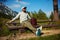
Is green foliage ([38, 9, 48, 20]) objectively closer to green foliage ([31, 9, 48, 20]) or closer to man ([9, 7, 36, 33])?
green foliage ([31, 9, 48, 20])

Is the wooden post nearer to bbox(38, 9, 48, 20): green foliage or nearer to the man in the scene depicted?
bbox(38, 9, 48, 20): green foliage

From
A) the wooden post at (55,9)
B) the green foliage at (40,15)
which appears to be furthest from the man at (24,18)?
the wooden post at (55,9)

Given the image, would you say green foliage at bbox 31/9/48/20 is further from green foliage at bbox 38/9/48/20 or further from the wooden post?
the wooden post

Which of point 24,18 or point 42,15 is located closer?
point 24,18

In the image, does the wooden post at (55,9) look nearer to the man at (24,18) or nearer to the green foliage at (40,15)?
the green foliage at (40,15)

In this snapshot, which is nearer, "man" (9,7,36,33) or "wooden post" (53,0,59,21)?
"man" (9,7,36,33)

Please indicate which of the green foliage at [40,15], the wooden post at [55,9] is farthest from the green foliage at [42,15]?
the wooden post at [55,9]

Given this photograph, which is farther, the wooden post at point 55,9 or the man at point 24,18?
the wooden post at point 55,9

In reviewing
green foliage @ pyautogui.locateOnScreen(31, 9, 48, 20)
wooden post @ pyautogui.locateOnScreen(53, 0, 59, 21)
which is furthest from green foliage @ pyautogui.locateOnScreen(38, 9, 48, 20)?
wooden post @ pyautogui.locateOnScreen(53, 0, 59, 21)

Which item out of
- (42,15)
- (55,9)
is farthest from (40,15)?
(55,9)

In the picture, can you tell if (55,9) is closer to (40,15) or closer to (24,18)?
(40,15)

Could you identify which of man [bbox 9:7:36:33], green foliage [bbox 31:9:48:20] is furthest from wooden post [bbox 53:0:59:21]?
man [bbox 9:7:36:33]

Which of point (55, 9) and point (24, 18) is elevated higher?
point (55, 9)

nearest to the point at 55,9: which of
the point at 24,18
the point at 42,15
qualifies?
the point at 42,15
